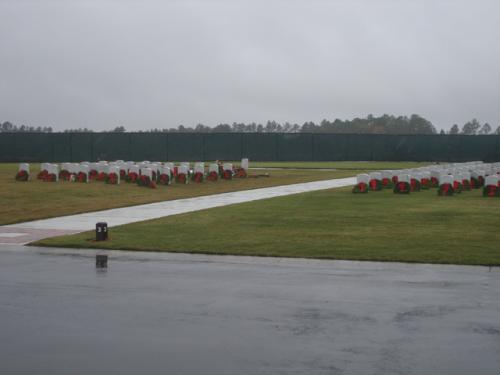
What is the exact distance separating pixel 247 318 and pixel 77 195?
17.6 metres

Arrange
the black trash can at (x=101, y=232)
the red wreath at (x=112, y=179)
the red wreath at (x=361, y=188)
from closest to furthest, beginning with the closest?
the black trash can at (x=101, y=232) < the red wreath at (x=361, y=188) < the red wreath at (x=112, y=179)

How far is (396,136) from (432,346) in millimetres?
60917

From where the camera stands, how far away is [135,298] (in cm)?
852

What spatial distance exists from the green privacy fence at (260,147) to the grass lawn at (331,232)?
146ft

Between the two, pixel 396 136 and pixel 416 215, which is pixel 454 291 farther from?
pixel 396 136

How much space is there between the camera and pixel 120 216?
17859 mm

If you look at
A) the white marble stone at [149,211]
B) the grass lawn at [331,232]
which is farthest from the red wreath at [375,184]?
the grass lawn at [331,232]

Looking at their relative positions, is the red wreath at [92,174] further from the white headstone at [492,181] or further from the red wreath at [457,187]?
the white headstone at [492,181]

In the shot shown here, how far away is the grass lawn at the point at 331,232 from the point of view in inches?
472

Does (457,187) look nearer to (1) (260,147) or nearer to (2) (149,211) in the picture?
(2) (149,211)

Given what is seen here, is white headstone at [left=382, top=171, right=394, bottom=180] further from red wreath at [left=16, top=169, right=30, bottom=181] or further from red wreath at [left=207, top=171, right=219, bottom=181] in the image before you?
red wreath at [left=16, top=169, right=30, bottom=181]

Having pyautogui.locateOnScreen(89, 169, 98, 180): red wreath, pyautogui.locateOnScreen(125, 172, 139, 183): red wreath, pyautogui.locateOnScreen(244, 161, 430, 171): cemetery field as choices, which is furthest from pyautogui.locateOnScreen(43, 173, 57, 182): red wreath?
pyautogui.locateOnScreen(244, 161, 430, 171): cemetery field

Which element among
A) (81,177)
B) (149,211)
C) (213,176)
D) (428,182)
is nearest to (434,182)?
(428,182)

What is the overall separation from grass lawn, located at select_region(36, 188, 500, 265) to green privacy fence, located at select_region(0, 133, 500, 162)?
44.6m
